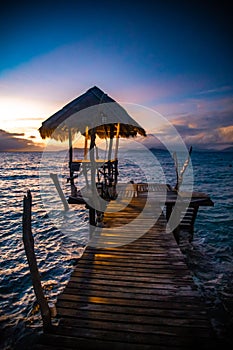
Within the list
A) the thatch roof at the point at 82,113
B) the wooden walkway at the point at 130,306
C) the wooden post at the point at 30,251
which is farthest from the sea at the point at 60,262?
the thatch roof at the point at 82,113

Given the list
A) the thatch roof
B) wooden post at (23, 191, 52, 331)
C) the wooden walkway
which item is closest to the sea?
the wooden walkway

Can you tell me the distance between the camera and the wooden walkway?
2.58 meters

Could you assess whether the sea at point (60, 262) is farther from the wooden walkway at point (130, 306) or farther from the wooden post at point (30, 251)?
the wooden post at point (30, 251)

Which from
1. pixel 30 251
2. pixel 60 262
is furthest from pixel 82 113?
pixel 60 262

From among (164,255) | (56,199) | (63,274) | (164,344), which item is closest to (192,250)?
(164,255)

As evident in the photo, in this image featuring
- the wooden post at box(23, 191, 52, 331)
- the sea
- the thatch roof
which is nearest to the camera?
the wooden post at box(23, 191, 52, 331)

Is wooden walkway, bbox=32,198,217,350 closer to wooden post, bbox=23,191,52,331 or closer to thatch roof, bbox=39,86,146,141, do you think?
wooden post, bbox=23,191,52,331

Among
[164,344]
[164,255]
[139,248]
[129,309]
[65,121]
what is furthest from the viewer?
[65,121]

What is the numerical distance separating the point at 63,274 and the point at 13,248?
3601 mm

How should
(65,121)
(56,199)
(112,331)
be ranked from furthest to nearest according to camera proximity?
(56,199)
(65,121)
(112,331)

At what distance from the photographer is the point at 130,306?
319 centimetres

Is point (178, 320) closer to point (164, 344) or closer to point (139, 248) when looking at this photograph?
point (164, 344)

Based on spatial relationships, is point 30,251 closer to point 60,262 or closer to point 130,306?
point 130,306

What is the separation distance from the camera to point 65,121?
20.5 feet
